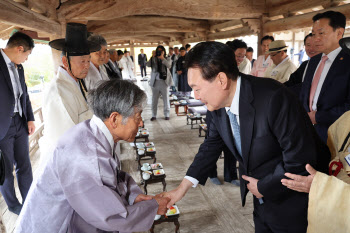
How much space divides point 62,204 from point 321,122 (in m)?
2.09

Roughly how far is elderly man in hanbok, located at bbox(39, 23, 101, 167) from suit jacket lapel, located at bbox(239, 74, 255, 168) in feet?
4.48

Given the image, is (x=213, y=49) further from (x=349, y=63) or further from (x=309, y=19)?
(x=309, y=19)

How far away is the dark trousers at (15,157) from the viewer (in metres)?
2.53

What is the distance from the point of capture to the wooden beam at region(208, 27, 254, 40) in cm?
643

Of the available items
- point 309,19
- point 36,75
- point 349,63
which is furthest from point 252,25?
point 36,75

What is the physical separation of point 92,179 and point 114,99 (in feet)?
1.29

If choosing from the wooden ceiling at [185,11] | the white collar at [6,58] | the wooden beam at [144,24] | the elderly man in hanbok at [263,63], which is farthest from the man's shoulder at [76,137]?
the wooden beam at [144,24]

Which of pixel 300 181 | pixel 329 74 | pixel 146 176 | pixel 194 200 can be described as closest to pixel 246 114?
pixel 300 181

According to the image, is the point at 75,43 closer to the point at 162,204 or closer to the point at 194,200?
the point at 162,204

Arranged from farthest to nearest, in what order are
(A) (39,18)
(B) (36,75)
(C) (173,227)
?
1. (B) (36,75)
2. (A) (39,18)
3. (C) (173,227)

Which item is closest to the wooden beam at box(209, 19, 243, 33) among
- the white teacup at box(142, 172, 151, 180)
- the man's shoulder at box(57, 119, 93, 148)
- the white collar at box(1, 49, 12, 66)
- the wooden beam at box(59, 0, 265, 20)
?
the wooden beam at box(59, 0, 265, 20)

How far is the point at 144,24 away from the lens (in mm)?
8055

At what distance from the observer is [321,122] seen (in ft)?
7.09

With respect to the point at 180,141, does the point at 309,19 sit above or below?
above
